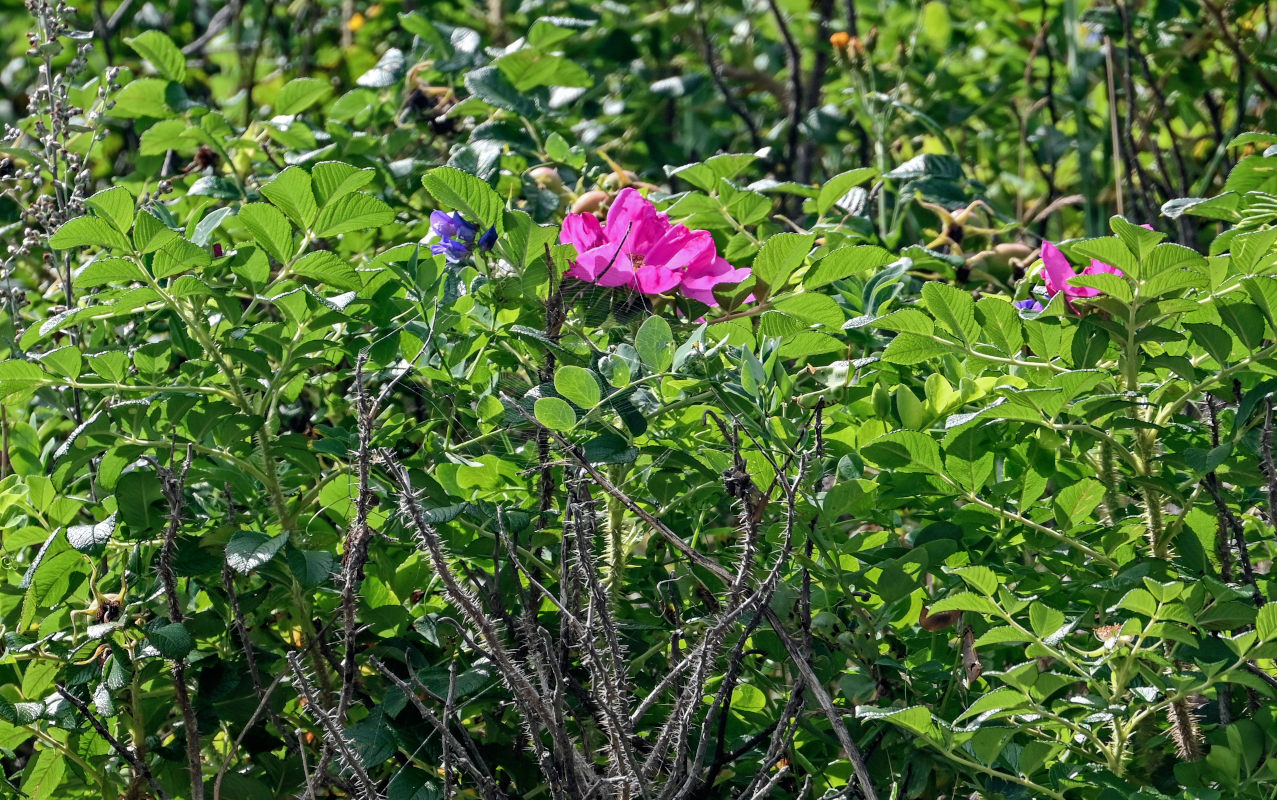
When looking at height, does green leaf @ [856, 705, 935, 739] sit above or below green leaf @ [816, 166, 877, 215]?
below

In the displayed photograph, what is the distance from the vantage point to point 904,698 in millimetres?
1177

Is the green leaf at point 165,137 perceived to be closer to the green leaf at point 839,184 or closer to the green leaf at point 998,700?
the green leaf at point 839,184

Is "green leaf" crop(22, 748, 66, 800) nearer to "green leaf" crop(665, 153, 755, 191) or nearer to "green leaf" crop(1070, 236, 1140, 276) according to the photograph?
"green leaf" crop(665, 153, 755, 191)

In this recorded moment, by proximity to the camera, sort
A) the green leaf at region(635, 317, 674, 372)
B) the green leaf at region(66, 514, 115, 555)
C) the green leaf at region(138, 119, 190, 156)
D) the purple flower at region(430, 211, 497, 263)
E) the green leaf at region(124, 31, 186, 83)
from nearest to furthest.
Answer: the green leaf at region(635, 317, 674, 372) → the green leaf at region(66, 514, 115, 555) → the purple flower at region(430, 211, 497, 263) → the green leaf at region(138, 119, 190, 156) → the green leaf at region(124, 31, 186, 83)

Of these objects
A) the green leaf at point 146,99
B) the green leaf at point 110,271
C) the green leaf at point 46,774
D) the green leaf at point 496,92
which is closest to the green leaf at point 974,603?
the green leaf at point 110,271

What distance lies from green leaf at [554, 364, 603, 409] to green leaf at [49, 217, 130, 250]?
0.39 metres

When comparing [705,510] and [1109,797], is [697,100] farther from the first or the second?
[1109,797]

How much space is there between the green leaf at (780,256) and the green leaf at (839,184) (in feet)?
0.74

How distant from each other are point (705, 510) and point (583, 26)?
0.85m

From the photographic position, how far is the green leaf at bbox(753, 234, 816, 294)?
122 cm

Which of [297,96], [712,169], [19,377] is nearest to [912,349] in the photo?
[712,169]

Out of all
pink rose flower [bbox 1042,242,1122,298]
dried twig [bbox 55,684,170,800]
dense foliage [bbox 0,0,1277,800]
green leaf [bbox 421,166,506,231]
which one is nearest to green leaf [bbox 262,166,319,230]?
dense foliage [bbox 0,0,1277,800]

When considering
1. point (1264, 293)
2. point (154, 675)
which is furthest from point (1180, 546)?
point (154, 675)

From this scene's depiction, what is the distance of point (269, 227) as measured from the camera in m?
1.17
